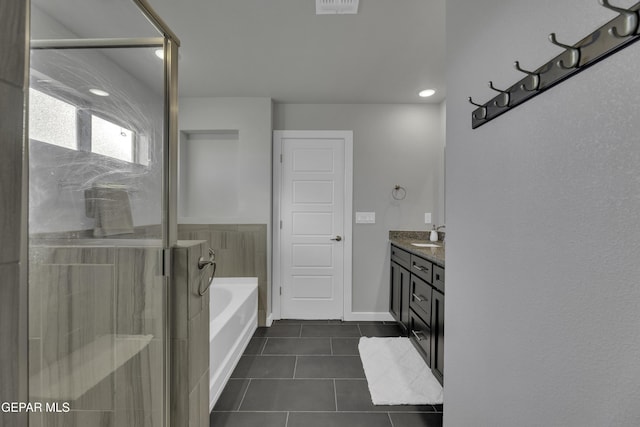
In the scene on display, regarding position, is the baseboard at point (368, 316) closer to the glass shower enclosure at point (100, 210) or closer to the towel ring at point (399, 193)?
the towel ring at point (399, 193)

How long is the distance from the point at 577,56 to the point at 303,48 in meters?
1.87

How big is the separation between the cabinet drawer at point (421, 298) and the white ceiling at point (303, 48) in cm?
176

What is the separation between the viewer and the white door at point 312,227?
10.7 feet

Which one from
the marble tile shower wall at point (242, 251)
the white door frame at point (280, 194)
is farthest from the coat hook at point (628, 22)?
the marble tile shower wall at point (242, 251)

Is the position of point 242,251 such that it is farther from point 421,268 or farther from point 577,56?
point 577,56

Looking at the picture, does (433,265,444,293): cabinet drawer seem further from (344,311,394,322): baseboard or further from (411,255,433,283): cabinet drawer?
(344,311,394,322): baseboard

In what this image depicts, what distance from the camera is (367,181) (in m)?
3.26

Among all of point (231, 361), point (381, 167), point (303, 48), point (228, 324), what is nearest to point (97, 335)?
point (228, 324)

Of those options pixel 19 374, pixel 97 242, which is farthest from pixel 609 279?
pixel 97 242

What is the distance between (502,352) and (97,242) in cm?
135

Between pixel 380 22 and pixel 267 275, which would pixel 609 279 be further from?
pixel 267 275

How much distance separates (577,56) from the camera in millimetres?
655

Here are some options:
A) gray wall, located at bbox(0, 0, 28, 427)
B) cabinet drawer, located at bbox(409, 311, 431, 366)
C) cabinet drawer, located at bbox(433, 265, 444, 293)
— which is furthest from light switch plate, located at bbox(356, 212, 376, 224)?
gray wall, located at bbox(0, 0, 28, 427)

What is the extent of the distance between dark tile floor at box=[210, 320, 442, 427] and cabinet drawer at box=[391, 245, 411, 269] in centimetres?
77
